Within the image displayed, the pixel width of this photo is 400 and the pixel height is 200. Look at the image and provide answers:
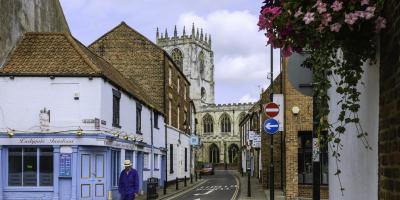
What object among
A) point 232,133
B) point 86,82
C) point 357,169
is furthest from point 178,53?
point 357,169

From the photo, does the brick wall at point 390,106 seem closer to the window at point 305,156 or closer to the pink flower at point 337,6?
the pink flower at point 337,6

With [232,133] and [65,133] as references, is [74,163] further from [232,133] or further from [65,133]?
[232,133]

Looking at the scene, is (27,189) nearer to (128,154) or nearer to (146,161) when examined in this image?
(128,154)

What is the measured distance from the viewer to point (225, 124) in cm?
11038

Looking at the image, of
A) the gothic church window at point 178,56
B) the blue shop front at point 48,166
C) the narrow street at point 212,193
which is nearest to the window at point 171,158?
the narrow street at point 212,193

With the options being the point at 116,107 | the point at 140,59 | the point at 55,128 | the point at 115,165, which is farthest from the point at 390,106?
the point at 140,59

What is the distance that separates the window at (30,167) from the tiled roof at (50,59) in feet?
10.3

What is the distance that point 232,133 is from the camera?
108 m

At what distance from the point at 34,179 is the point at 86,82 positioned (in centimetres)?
431

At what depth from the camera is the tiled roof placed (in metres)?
22.9

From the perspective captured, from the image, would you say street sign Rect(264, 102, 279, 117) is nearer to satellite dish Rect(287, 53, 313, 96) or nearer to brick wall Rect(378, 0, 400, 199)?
satellite dish Rect(287, 53, 313, 96)

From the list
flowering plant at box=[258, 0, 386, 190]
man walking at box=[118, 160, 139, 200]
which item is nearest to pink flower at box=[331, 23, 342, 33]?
flowering plant at box=[258, 0, 386, 190]

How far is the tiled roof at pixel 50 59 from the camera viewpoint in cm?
2291

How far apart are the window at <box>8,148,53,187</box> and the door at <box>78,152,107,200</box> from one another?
4.09 feet
